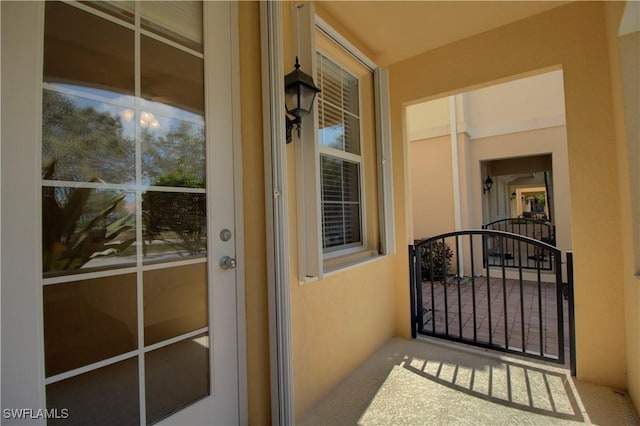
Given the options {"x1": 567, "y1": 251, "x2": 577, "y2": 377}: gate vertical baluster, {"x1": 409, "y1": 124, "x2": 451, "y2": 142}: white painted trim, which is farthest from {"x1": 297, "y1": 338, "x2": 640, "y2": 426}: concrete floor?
{"x1": 409, "y1": 124, "x2": 451, "y2": 142}: white painted trim

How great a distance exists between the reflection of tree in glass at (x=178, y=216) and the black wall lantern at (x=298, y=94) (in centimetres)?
63

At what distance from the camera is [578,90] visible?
2.01m

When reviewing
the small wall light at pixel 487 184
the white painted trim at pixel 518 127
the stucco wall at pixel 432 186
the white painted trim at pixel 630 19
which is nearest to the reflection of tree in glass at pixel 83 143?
the white painted trim at pixel 630 19

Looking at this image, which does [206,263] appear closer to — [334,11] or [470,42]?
[334,11]

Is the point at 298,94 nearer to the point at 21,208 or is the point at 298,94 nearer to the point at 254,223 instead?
the point at 254,223

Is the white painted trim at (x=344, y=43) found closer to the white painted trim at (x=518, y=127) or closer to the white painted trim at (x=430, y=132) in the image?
the white painted trim at (x=430, y=132)

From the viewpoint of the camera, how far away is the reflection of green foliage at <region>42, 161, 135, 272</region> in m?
1.00

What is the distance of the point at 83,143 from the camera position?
3.54 feet

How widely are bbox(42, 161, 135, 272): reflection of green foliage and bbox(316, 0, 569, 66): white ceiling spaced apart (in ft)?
6.20

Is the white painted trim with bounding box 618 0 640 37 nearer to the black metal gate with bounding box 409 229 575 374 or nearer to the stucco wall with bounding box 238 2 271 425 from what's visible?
the black metal gate with bounding box 409 229 575 374

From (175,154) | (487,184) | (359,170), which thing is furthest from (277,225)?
(487,184)

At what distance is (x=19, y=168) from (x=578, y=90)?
3.03 meters

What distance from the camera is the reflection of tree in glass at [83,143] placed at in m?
1.02

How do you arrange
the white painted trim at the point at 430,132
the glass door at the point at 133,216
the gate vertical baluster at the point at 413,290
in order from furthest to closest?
the white painted trim at the point at 430,132 → the gate vertical baluster at the point at 413,290 → the glass door at the point at 133,216
